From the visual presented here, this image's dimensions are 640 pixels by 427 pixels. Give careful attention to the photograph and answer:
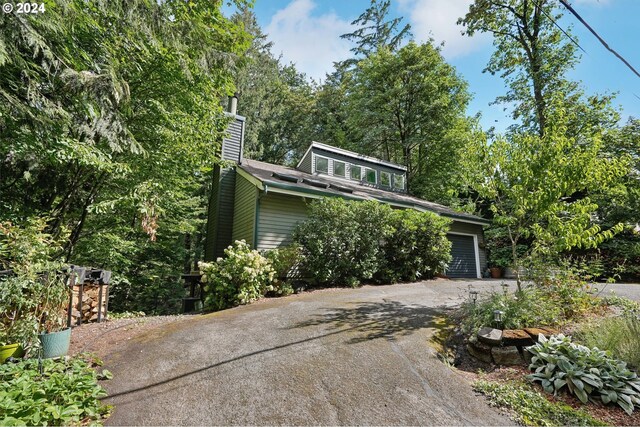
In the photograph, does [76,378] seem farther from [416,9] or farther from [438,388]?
[416,9]

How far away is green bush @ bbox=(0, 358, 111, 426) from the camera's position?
216 cm

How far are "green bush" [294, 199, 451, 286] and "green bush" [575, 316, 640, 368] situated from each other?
513 centimetres

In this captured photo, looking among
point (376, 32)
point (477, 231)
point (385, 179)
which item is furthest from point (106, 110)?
point (376, 32)

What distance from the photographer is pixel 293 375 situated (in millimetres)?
3070

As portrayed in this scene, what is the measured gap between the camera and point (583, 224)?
4617 millimetres

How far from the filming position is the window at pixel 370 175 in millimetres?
15711

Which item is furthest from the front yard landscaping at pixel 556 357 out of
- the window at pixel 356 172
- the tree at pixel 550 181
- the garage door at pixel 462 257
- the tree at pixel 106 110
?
the window at pixel 356 172

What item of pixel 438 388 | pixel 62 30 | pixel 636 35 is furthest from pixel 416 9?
pixel 438 388

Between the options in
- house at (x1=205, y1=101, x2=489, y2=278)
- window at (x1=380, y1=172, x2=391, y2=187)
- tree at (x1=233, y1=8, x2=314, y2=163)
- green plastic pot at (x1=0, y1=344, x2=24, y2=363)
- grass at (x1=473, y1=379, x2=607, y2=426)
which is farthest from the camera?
tree at (x1=233, y1=8, x2=314, y2=163)

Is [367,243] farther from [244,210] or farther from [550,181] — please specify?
[550,181]

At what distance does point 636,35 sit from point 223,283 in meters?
8.16

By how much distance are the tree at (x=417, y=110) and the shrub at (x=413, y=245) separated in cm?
1011

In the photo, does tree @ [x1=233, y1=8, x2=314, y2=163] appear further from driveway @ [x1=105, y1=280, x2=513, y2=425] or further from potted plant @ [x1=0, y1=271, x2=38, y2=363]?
potted plant @ [x1=0, y1=271, x2=38, y2=363]

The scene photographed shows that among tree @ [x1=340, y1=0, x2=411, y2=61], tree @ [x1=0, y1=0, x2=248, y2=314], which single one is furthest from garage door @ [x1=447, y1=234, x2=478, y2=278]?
tree @ [x1=340, y1=0, x2=411, y2=61]
